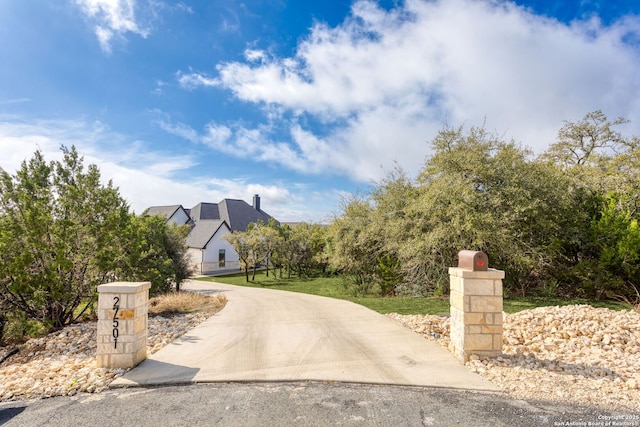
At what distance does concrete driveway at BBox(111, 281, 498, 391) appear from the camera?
4797 millimetres

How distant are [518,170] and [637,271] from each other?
5.44 m

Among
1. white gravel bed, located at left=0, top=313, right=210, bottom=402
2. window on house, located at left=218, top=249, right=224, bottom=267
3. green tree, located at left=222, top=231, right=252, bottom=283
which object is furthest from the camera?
window on house, located at left=218, top=249, right=224, bottom=267

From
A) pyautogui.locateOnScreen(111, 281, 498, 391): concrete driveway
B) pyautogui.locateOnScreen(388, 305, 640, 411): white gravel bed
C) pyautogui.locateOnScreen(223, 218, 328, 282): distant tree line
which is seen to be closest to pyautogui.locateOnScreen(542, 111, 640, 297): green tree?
pyautogui.locateOnScreen(388, 305, 640, 411): white gravel bed

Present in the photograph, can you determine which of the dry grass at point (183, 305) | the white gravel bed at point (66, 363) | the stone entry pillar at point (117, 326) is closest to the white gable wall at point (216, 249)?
the dry grass at point (183, 305)

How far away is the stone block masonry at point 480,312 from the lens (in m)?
5.31

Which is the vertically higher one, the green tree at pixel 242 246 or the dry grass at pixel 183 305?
the green tree at pixel 242 246

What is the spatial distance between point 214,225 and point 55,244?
24892mm

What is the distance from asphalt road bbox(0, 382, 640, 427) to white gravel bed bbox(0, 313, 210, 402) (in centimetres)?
32

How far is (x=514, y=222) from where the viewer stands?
39.6 feet

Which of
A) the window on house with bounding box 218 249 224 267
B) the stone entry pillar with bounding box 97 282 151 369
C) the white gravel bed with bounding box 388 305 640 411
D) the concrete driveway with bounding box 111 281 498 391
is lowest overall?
the window on house with bounding box 218 249 224 267

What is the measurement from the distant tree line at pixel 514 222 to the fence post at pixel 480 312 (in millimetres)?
6284

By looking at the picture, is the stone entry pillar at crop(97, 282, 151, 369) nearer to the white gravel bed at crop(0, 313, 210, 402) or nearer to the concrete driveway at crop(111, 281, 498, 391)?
the white gravel bed at crop(0, 313, 210, 402)

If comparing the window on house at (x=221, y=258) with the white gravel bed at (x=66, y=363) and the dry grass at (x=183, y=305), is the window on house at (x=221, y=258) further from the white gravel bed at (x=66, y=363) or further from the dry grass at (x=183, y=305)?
the white gravel bed at (x=66, y=363)

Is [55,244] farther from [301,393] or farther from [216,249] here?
[216,249]
